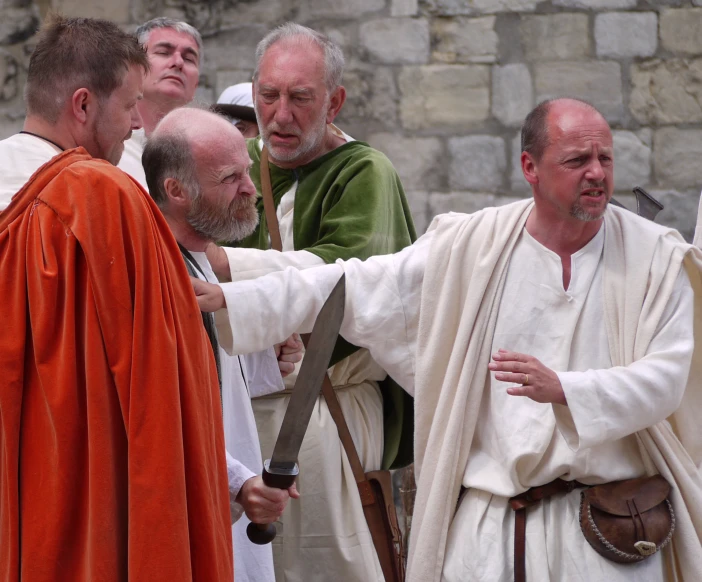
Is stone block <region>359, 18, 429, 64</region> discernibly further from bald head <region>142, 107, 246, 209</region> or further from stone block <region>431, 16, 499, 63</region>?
bald head <region>142, 107, 246, 209</region>

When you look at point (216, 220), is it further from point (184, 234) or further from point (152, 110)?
point (152, 110)

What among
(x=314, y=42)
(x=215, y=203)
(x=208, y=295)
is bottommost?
(x=208, y=295)

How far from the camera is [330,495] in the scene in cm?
376

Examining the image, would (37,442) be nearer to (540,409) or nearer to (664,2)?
(540,409)

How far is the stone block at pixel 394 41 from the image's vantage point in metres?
6.46

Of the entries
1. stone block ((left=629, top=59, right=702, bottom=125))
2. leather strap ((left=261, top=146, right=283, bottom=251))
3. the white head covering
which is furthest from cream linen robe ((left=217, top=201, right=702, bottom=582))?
stone block ((left=629, top=59, right=702, bottom=125))

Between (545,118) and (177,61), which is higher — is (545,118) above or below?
below

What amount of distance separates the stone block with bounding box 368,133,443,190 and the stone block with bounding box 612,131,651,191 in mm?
1009

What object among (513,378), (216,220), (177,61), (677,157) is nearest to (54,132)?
(216,220)

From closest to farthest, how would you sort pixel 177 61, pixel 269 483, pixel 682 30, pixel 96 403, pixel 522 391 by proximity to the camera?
1. pixel 96 403
2. pixel 269 483
3. pixel 522 391
4. pixel 177 61
5. pixel 682 30

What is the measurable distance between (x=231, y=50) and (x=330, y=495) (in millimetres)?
3578

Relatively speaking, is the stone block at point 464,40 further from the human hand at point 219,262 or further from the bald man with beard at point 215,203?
the bald man with beard at point 215,203

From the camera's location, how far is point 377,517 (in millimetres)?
3793

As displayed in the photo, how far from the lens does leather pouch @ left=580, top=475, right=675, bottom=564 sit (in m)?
2.97
